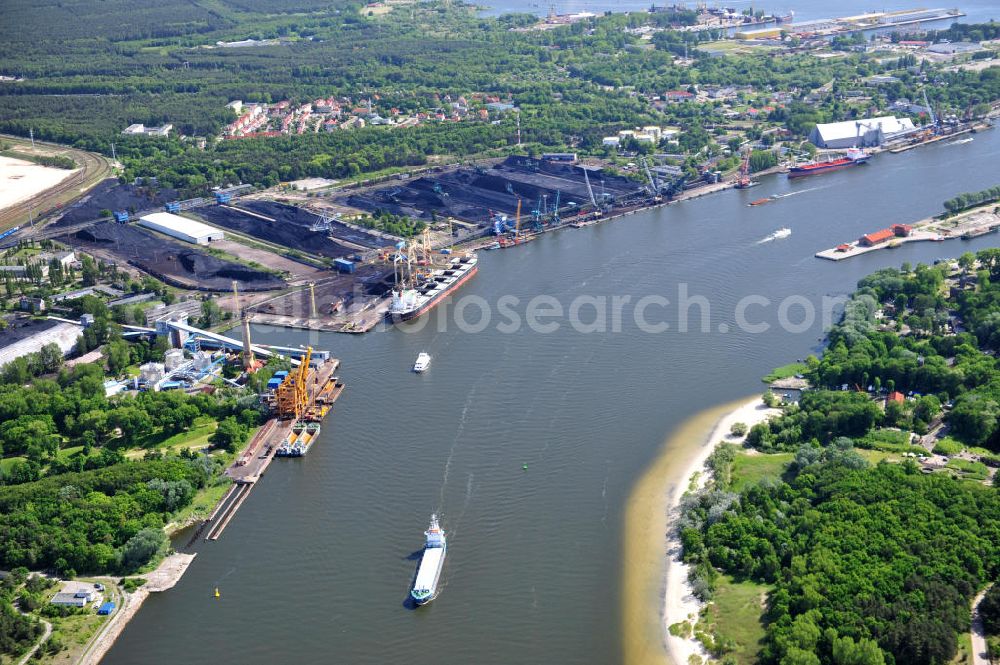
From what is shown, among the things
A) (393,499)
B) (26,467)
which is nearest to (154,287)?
(26,467)

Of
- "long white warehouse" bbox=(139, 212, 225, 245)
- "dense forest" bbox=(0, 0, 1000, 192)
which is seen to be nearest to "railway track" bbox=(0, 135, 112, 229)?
"dense forest" bbox=(0, 0, 1000, 192)

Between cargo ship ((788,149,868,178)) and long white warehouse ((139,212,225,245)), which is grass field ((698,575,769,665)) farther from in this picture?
cargo ship ((788,149,868,178))

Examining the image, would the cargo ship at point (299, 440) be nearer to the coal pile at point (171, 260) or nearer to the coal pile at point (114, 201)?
the coal pile at point (171, 260)

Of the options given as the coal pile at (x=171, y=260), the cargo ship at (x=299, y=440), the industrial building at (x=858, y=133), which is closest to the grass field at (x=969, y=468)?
the cargo ship at (x=299, y=440)

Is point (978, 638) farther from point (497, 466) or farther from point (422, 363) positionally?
point (422, 363)

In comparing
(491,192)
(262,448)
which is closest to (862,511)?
(262,448)

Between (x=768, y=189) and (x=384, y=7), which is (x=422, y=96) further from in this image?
(x=384, y=7)

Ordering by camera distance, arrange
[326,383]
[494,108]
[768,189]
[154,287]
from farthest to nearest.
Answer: [494,108]
[768,189]
[154,287]
[326,383]
